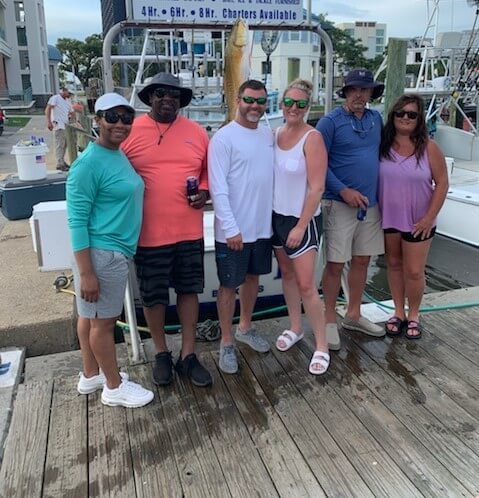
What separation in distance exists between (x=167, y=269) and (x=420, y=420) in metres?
1.50

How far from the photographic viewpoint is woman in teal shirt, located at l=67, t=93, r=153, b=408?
240 cm

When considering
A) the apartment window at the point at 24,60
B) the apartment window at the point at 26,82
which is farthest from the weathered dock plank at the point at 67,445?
the apartment window at the point at 24,60

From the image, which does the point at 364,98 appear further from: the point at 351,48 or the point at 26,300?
the point at 351,48

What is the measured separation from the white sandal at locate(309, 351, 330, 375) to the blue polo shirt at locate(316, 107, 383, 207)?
3.04 ft

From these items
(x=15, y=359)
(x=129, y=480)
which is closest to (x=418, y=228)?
(x=129, y=480)

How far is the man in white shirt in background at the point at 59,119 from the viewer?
11688 millimetres

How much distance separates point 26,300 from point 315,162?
258 centimetres

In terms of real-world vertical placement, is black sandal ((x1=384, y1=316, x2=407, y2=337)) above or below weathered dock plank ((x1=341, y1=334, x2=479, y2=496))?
above

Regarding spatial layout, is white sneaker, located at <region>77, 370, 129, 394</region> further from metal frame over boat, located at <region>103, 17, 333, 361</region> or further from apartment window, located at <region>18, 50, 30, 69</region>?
apartment window, located at <region>18, 50, 30, 69</region>

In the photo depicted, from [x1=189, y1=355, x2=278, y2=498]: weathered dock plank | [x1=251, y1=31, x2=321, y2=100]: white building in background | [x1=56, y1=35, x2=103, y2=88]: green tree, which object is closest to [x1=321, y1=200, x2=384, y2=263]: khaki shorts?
[x1=189, y1=355, x2=278, y2=498]: weathered dock plank

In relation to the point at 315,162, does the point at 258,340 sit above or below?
below

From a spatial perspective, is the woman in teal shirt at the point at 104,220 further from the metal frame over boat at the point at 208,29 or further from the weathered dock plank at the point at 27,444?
the metal frame over boat at the point at 208,29

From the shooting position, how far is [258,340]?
3428 mm


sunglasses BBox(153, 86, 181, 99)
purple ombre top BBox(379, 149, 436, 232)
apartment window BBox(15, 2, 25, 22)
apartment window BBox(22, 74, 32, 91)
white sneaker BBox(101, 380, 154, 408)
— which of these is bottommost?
white sneaker BBox(101, 380, 154, 408)
